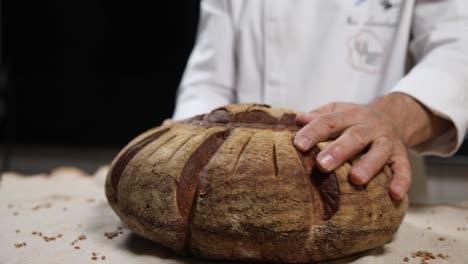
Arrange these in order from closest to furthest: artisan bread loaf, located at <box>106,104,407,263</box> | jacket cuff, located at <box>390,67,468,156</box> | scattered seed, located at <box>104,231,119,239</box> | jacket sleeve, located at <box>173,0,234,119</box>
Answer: artisan bread loaf, located at <box>106,104,407,263</box>
scattered seed, located at <box>104,231,119,239</box>
jacket cuff, located at <box>390,67,468,156</box>
jacket sleeve, located at <box>173,0,234,119</box>

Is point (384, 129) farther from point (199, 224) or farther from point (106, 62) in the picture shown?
point (106, 62)

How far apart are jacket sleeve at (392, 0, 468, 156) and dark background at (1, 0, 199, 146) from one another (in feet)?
5.38

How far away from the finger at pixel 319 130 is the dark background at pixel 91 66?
2.05 metres

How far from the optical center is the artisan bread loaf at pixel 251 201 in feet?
3.26

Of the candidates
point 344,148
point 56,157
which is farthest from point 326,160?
point 56,157

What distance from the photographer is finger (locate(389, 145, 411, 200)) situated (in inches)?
45.2

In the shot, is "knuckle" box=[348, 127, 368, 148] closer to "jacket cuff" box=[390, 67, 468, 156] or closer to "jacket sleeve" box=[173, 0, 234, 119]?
"jacket cuff" box=[390, 67, 468, 156]

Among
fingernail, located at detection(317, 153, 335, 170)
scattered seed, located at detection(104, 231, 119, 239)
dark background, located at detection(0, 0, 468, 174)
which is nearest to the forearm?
fingernail, located at detection(317, 153, 335, 170)

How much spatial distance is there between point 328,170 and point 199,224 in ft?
1.05

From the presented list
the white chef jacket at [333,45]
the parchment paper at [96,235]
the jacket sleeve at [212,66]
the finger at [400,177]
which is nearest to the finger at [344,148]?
the finger at [400,177]

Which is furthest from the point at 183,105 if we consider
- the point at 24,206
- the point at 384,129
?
the point at 384,129

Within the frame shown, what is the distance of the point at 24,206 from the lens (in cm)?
163

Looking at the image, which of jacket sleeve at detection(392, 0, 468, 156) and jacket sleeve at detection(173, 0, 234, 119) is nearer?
jacket sleeve at detection(392, 0, 468, 156)

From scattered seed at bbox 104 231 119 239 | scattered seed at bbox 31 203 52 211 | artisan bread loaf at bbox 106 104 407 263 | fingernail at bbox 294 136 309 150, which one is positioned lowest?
scattered seed at bbox 31 203 52 211
